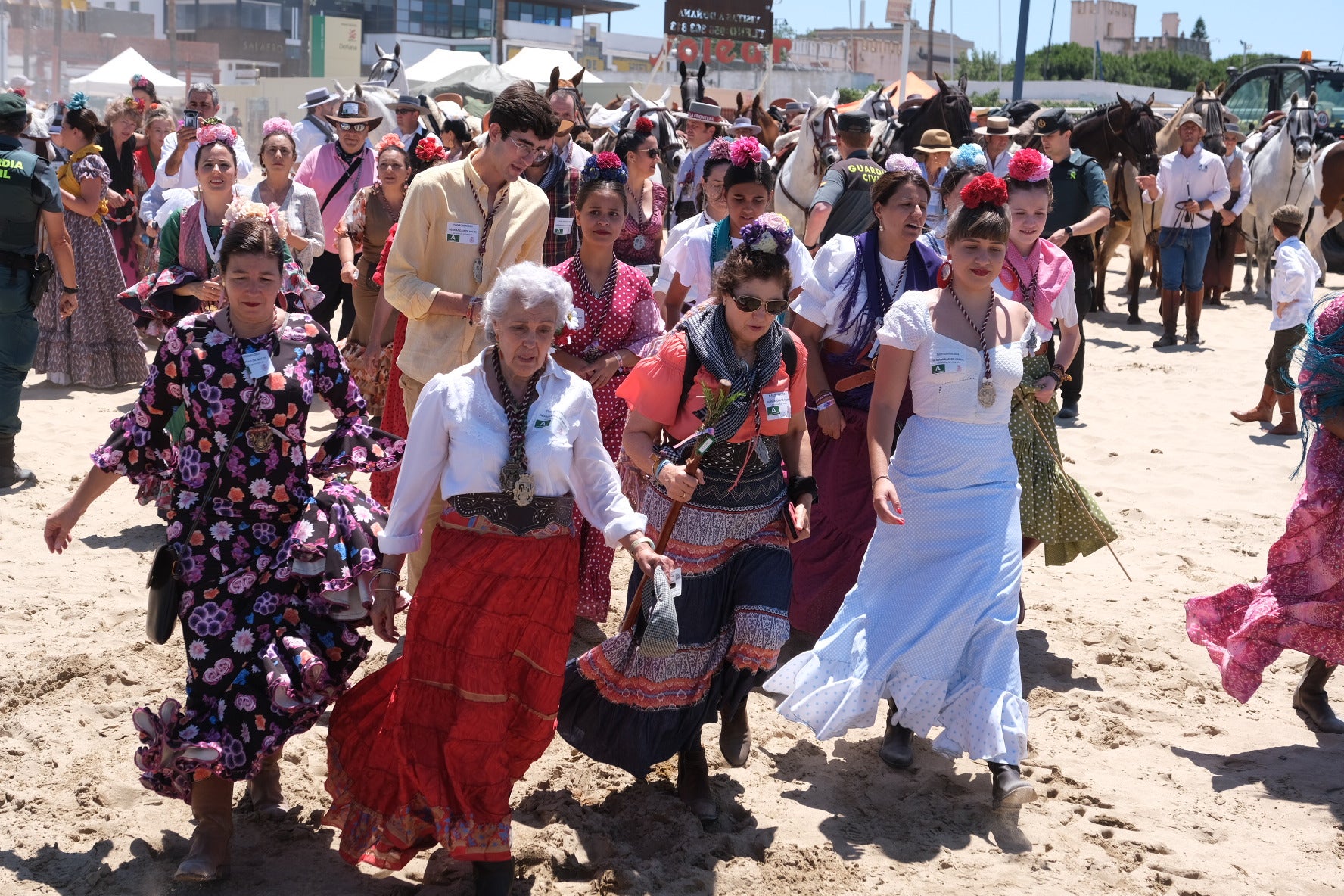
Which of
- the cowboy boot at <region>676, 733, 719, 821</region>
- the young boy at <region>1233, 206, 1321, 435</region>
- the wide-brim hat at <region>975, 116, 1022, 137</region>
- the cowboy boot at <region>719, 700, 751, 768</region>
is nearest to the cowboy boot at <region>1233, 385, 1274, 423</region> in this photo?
the young boy at <region>1233, 206, 1321, 435</region>

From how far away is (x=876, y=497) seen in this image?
4.42 meters

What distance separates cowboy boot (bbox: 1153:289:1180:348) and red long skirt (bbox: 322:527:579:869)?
10818mm

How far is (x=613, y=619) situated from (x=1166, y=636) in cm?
255

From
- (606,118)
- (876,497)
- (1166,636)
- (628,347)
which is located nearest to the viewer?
(876,497)

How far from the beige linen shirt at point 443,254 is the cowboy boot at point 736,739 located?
1.77 m

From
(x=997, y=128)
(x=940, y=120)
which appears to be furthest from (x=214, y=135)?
(x=940, y=120)

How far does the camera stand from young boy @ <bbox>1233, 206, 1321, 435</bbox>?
9.81 meters

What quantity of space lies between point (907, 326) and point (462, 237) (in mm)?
1774

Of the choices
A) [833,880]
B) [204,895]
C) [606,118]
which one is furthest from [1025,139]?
[204,895]

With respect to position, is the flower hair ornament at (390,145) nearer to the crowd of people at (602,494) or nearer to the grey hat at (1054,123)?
the crowd of people at (602,494)

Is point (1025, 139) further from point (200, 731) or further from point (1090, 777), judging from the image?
point (200, 731)

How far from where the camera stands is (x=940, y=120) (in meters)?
12.4

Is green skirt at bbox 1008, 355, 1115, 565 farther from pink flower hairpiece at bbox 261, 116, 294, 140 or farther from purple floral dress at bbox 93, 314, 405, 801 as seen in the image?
pink flower hairpiece at bbox 261, 116, 294, 140

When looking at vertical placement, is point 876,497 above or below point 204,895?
above
